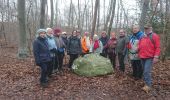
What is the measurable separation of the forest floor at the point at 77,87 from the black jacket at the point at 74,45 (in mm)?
840

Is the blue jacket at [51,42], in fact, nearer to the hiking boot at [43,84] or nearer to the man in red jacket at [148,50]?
the hiking boot at [43,84]

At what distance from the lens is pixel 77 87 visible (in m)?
8.84

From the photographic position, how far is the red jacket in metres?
8.07

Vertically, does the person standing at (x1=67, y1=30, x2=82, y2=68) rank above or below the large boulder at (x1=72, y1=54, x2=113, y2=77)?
above

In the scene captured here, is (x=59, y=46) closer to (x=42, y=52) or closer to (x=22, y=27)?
(x=42, y=52)

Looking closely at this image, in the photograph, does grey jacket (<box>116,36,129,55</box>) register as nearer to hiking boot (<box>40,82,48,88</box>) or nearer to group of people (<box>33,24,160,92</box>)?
group of people (<box>33,24,160,92</box>)

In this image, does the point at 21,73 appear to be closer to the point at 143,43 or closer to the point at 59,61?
the point at 59,61

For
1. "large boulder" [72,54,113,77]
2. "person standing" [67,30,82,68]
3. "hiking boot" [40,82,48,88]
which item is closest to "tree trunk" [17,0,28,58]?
"person standing" [67,30,82,68]

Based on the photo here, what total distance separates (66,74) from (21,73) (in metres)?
1.79

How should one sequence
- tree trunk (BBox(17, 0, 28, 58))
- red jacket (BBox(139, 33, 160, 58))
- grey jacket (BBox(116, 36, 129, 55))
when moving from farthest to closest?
tree trunk (BBox(17, 0, 28, 58)), grey jacket (BBox(116, 36, 129, 55)), red jacket (BBox(139, 33, 160, 58))

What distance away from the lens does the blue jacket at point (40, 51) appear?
834cm

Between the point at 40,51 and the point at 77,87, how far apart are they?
1.71 meters

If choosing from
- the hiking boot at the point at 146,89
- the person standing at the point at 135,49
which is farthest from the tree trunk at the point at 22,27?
the hiking boot at the point at 146,89

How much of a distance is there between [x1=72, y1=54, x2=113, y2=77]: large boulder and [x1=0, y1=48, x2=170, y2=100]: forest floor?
226 mm
